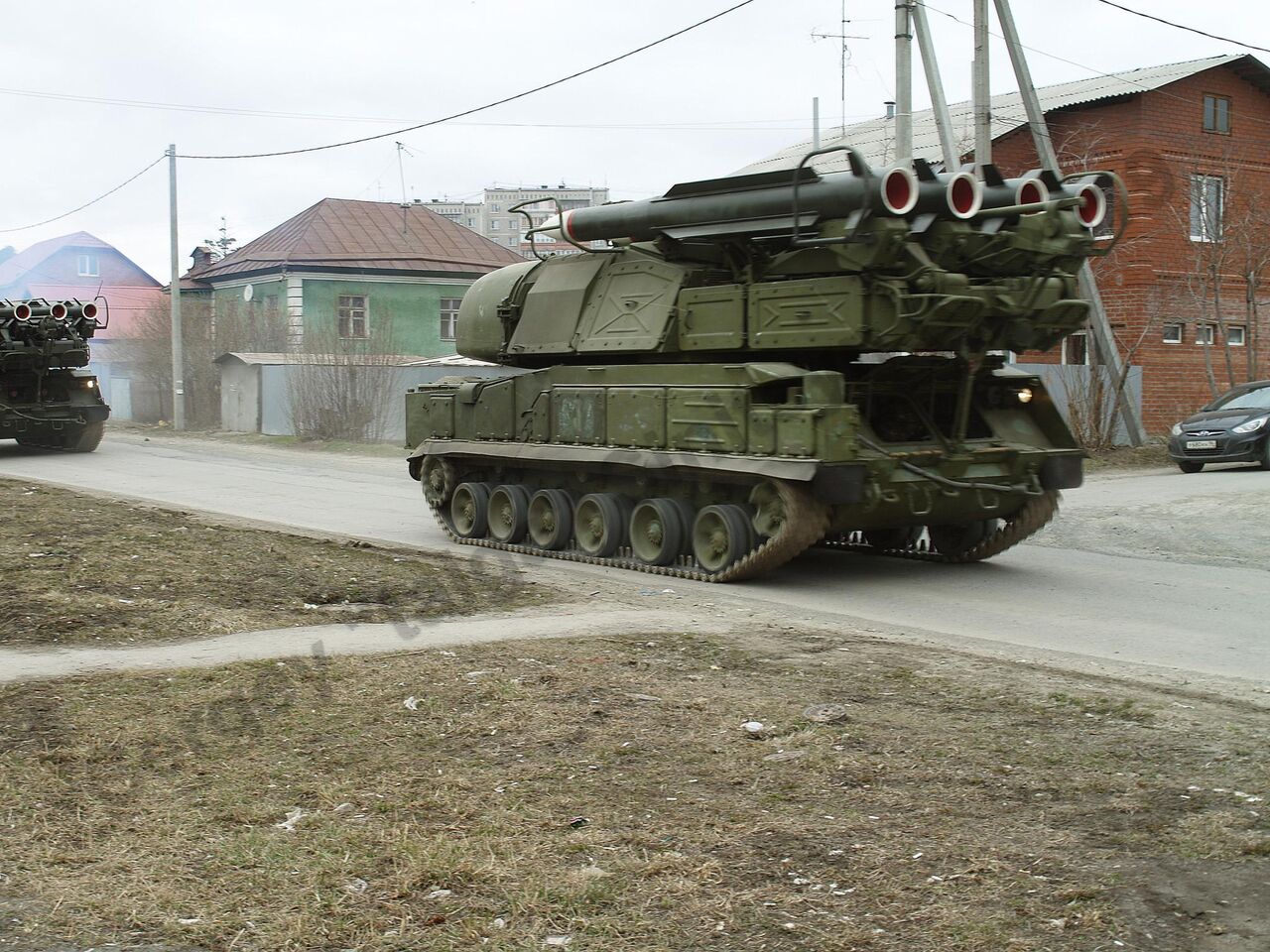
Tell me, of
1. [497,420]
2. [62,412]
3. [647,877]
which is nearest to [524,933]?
[647,877]

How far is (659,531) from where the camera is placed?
40.1ft

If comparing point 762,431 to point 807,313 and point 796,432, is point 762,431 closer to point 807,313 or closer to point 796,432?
point 796,432

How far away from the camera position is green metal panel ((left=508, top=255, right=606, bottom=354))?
45.3ft

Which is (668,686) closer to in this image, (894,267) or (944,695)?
(944,695)

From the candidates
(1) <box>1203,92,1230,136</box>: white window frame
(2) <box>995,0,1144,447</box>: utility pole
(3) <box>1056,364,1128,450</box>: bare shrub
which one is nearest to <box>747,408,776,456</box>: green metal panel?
(2) <box>995,0,1144,447</box>: utility pole

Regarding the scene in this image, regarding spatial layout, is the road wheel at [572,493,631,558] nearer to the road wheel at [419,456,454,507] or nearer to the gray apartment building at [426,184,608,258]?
the road wheel at [419,456,454,507]

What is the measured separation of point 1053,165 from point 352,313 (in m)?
27.1

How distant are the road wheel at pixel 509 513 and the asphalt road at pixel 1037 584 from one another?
53 cm

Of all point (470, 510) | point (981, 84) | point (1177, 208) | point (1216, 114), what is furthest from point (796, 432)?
point (1216, 114)

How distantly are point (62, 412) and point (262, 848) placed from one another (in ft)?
73.5

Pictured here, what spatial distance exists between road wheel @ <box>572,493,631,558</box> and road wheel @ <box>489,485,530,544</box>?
0.72 m

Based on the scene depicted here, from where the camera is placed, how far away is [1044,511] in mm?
12453

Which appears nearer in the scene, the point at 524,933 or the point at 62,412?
the point at 524,933

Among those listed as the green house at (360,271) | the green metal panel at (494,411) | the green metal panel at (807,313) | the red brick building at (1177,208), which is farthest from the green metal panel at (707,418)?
the green house at (360,271)
